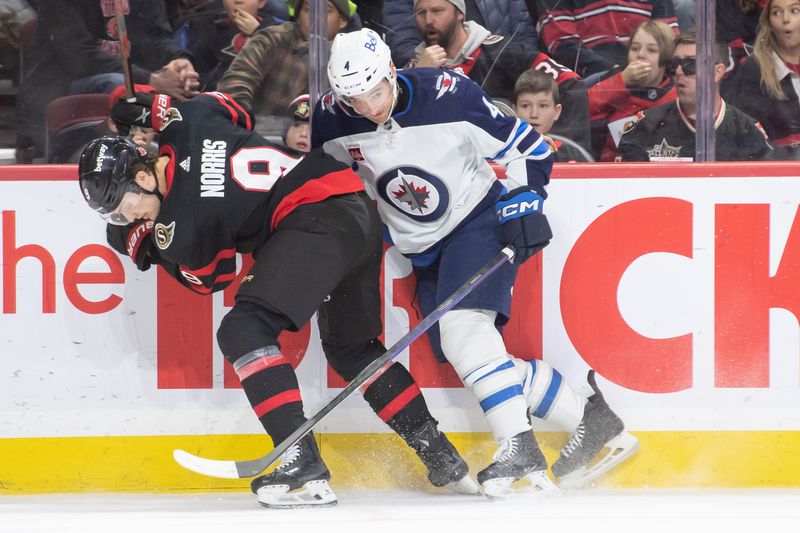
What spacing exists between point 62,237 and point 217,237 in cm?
59

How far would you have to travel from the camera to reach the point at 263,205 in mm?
2508

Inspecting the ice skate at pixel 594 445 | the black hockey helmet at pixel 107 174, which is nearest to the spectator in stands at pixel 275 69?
the black hockey helmet at pixel 107 174

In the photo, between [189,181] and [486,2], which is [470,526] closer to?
[189,181]

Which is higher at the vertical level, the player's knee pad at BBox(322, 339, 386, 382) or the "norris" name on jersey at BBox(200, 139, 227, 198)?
the "norris" name on jersey at BBox(200, 139, 227, 198)

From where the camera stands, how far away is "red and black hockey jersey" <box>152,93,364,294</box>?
8.02 feet

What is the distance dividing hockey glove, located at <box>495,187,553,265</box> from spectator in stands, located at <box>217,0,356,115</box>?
746 mm

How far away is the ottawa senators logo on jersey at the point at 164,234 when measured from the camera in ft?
7.99

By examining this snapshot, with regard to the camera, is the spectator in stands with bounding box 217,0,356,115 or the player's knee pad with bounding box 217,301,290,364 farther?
the spectator in stands with bounding box 217,0,356,115

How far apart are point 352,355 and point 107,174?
0.80 metres

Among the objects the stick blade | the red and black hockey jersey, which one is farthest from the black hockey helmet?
the stick blade

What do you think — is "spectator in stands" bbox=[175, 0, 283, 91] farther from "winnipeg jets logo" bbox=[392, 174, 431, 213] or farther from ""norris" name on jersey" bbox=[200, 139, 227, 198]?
"winnipeg jets logo" bbox=[392, 174, 431, 213]

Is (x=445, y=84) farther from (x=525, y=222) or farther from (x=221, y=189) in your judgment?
(x=221, y=189)

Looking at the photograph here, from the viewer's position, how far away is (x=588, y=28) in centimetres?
297

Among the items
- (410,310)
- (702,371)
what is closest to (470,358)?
(410,310)
